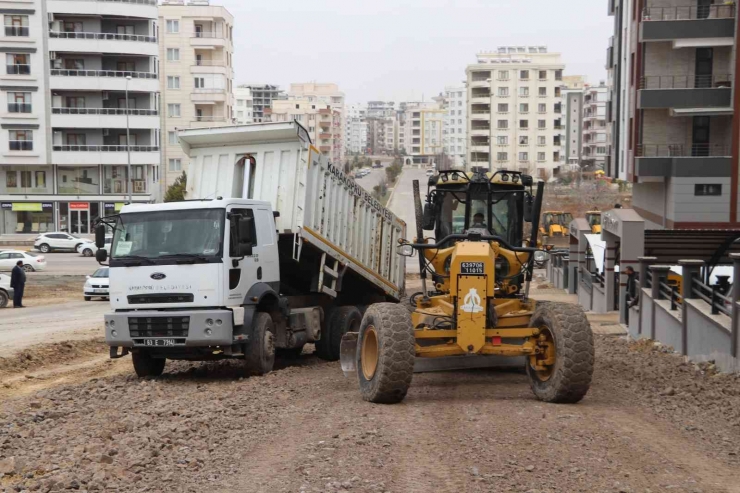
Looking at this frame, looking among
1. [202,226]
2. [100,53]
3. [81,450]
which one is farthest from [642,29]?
[100,53]

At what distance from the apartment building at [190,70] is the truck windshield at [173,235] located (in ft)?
214

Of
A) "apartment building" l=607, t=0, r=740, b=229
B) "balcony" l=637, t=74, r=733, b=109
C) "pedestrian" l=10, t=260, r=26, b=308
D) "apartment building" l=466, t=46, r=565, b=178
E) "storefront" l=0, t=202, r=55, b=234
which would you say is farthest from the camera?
"apartment building" l=466, t=46, r=565, b=178

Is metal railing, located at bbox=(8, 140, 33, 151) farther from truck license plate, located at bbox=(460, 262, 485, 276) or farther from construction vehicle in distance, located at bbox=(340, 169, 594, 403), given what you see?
truck license plate, located at bbox=(460, 262, 485, 276)

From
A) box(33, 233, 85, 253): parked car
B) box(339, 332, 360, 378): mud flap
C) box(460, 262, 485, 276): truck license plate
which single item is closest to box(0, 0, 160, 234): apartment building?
box(33, 233, 85, 253): parked car

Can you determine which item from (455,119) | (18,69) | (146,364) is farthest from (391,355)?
(455,119)

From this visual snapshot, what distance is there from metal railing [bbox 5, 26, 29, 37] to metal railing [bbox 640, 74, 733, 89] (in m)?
44.9

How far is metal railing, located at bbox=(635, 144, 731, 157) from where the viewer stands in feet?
119

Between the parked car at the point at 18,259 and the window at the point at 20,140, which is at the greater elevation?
the window at the point at 20,140

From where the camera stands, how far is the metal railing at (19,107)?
66.6 meters

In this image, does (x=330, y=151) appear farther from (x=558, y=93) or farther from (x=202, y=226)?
(x=202, y=226)

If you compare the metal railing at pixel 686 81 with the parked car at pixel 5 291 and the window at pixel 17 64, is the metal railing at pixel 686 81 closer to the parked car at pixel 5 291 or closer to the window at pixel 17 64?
the parked car at pixel 5 291

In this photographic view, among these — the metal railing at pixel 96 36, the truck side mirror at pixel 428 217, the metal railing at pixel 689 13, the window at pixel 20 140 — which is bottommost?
the truck side mirror at pixel 428 217

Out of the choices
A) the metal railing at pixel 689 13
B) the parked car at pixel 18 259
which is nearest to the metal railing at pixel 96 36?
the parked car at pixel 18 259

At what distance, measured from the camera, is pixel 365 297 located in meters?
18.5
